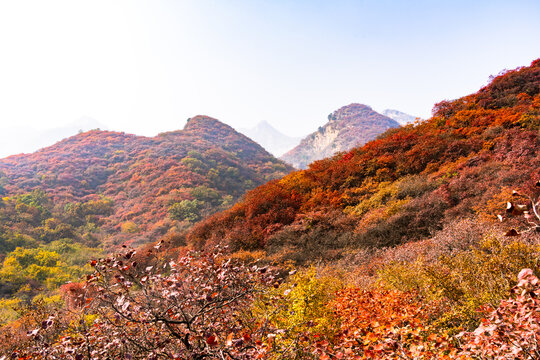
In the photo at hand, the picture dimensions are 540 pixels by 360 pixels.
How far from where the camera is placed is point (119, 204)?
84.7 ft

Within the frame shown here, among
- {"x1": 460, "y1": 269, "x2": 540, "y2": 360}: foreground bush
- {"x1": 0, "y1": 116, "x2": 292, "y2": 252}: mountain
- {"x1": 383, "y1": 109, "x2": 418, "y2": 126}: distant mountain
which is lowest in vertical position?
{"x1": 460, "y1": 269, "x2": 540, "y2": 360}: foreground bush

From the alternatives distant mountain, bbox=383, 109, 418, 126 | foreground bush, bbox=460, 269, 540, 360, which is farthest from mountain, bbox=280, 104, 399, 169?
foreground bush, bbox=460, 269, 540, 360

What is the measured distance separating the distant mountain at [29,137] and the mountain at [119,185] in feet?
327

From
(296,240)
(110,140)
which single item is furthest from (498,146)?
(110,140)

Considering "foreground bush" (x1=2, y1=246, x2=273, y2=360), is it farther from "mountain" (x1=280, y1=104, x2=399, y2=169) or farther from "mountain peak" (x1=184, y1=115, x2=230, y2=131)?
"mountain" (x1=280, y1=104, x2=399, y2=169)

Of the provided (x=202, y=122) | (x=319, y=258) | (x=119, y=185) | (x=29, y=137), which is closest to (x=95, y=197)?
(x=119, y=185)

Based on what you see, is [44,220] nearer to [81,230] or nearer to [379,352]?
[81,230]

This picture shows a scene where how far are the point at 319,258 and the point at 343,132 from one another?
70.9 m

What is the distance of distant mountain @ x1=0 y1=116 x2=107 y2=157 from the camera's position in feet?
394

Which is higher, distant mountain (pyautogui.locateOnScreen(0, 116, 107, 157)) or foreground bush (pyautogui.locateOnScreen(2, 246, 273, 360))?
distant mountain (pyautogui.locateOnScreen(0, 116, 107, 157))

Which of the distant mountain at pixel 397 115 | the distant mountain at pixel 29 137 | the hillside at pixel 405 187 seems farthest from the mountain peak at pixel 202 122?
the distant mountain at pixel 397 115

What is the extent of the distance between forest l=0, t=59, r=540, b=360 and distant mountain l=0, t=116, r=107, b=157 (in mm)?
120278

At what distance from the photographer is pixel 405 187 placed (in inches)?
375

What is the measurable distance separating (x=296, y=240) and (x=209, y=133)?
151ft
